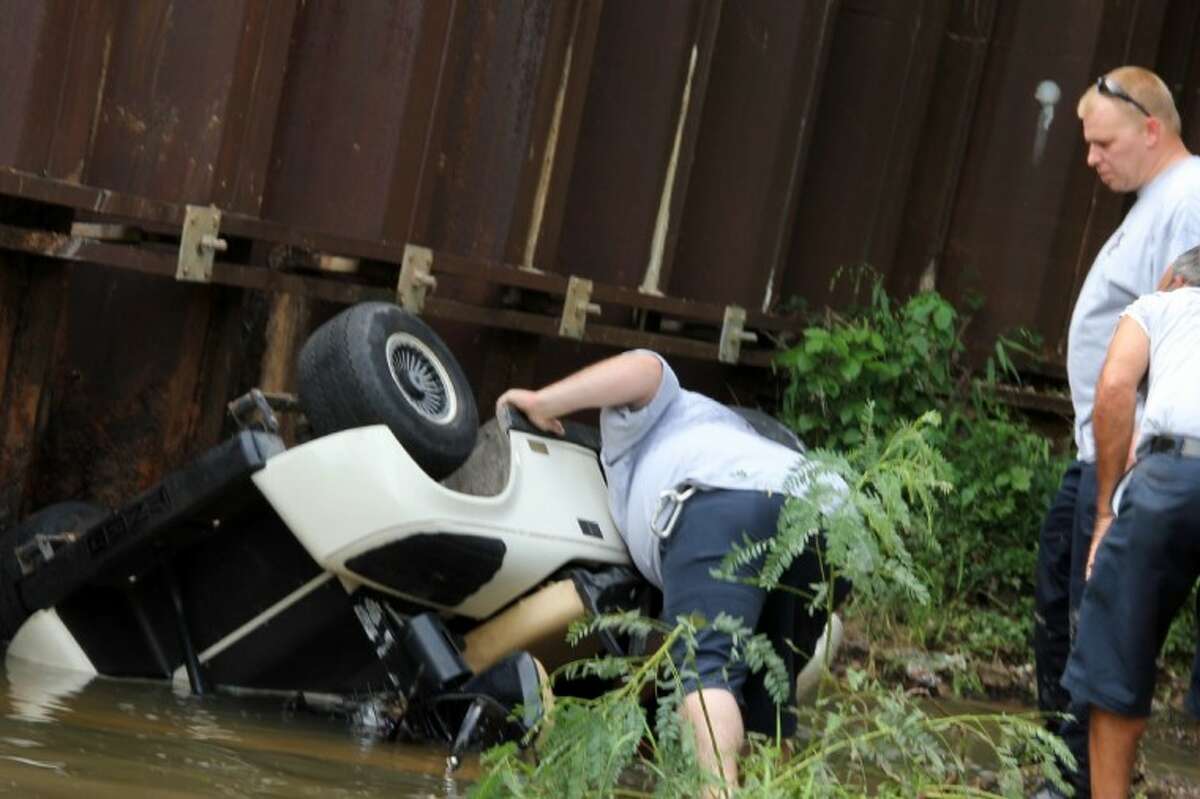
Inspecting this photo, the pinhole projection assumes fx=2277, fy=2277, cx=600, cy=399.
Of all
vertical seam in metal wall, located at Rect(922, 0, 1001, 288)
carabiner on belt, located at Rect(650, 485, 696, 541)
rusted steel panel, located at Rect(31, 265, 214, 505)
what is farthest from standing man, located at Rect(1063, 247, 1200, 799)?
vertical seam in metal wall, located at Rect(922, 0, 1001, 288)

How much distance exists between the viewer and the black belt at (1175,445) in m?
5.02

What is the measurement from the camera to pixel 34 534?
5805mm

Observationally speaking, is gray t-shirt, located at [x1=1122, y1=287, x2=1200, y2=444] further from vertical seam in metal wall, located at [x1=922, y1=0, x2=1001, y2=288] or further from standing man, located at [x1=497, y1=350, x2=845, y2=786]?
vertical seam in metal wall, located at [x1=922, y1=0, x2=1001, y2=288]

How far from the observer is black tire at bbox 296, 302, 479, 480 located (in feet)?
17.5

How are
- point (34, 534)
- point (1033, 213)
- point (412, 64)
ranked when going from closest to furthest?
point (34, 534)
point (412, 64)
point (1033, 213)

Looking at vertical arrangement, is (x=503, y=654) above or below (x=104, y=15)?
below

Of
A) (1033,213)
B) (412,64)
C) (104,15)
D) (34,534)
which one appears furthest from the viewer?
(1033,213)

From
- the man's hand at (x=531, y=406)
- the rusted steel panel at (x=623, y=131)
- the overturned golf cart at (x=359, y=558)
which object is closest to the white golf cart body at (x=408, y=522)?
the overturned golf cart at (x=359, y=558)

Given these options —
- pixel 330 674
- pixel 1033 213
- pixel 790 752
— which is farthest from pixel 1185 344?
pixel 1033 213

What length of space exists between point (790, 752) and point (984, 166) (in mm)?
4891

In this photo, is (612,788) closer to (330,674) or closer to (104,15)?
(330,674)

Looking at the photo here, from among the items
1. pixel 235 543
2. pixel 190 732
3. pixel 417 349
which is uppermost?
pixel 417 349

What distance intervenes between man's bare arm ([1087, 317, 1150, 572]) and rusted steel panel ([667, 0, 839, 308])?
11.2ft

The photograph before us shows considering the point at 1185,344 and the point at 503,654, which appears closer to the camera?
the point at 1185,344
